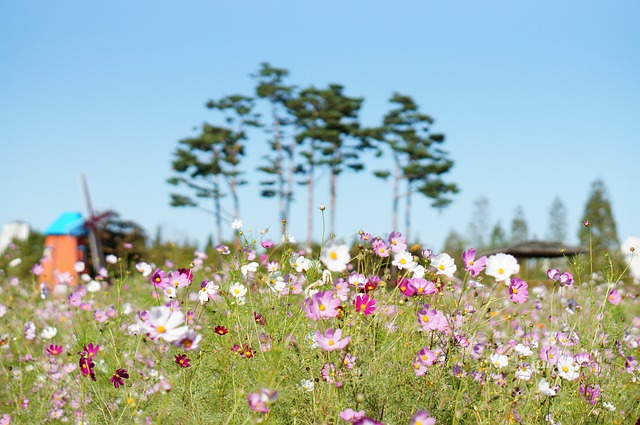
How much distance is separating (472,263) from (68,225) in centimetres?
2338

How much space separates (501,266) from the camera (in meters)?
2.37

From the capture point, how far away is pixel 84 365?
2.70 m

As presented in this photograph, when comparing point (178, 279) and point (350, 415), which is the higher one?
point (178, 279)

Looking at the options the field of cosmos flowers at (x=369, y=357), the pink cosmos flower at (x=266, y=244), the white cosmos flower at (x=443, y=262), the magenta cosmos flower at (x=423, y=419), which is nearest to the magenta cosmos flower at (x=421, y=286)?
the field of cosmos flowers at (x=369, y=357)

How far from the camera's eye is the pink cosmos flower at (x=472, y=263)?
2.55 m

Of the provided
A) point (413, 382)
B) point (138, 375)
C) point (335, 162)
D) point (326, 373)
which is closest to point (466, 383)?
point (413, 382)

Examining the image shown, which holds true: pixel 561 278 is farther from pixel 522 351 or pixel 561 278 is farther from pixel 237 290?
pixel 237 290

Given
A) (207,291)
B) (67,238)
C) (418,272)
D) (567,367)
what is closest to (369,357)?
(418,272)

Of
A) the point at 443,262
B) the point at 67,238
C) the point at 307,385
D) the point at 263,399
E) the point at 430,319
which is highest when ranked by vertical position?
the point at 443,262

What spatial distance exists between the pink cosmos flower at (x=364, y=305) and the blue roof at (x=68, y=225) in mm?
22891

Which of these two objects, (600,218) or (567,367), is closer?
(567,367)

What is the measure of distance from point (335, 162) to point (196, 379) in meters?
27.4

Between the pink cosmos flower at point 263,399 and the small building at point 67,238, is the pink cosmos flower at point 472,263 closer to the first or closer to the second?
the pink cosmos flower at point 263,399

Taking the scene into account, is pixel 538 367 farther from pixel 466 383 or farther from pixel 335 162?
pixel 335 162
